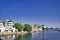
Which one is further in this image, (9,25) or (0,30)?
(9,25)

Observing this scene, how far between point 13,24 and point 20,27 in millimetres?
2797

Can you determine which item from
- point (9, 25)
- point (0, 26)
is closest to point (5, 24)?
point (9, 25)

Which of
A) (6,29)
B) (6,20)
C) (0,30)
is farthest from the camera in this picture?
(6,20)

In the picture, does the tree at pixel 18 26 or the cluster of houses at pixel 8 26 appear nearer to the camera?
the cluster of houses at pixel 8 26

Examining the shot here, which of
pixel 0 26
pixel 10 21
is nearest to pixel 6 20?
pixel 10 21

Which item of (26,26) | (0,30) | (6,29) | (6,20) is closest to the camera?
(0,30)

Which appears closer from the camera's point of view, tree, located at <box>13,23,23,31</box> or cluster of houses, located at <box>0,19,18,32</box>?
cluster of houses, located at <box>0,19,18,32</box>

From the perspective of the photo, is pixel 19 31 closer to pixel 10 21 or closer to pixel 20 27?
pixel 20 27

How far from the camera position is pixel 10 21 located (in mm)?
50125

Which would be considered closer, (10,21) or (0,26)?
(0,26)

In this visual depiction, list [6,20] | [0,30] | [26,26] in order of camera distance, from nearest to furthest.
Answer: [0,30] → [6,20] → [26,26]

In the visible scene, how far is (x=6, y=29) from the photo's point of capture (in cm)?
4581

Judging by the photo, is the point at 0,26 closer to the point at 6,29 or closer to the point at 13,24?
the point at 6,29

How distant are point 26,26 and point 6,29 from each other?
347 inches
